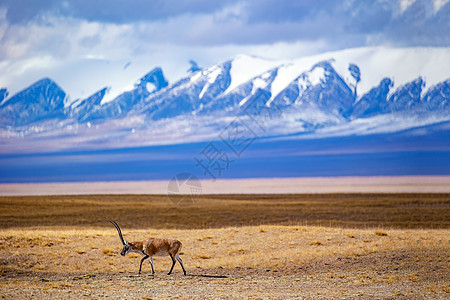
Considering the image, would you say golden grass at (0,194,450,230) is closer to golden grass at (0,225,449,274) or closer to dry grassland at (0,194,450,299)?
golden grass at (0,225,449,274)

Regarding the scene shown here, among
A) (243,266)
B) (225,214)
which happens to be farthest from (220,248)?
(225,214)

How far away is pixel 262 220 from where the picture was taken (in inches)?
1825

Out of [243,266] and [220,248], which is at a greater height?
[220,248]

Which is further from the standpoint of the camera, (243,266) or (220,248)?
(220,248)

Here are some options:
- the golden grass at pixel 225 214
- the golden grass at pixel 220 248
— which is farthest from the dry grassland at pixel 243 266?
the golden grass at pixel 225 214

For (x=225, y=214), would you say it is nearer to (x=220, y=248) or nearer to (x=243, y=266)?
(x=220, y=248)


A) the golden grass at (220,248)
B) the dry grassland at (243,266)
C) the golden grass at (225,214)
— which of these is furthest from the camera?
the golden grass at (225,214)

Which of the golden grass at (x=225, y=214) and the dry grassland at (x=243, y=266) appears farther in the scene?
the golden grass at (x=225, y=214)

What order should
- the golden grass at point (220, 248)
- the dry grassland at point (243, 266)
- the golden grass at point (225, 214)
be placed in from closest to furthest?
1. the dry grassland at point (243, 266)
2. the golden grass at point (220, 248)
3. the golden grass at point (225, 214)

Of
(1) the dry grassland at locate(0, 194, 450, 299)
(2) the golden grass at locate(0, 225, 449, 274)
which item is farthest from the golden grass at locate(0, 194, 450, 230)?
(1) the dry grassland at locate(0, 194, 450, 299)

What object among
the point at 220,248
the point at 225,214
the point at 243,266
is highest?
the point at 225,214

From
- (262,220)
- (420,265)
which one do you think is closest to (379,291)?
(420,265)

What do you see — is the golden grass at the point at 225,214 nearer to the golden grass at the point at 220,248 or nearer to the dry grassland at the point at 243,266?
the golden grass at the point at 220,248

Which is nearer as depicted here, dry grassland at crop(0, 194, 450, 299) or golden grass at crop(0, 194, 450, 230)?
dry grassland at crop(0, 194, 450, 299)
